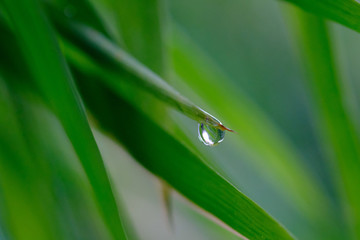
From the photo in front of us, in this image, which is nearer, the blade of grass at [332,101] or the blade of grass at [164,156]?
the blade of grass at [164,156]

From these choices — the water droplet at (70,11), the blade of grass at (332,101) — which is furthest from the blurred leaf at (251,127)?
the water droplet at (70,11)

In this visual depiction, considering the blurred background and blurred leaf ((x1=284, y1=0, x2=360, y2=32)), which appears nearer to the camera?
blurred leaf ((x1=284, y1=0, x2=360, y2=32))

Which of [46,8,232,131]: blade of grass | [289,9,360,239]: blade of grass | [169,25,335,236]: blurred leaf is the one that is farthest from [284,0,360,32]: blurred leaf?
[169,25,335,236]: blurred leaf

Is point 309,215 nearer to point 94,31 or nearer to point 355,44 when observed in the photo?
point 94,31

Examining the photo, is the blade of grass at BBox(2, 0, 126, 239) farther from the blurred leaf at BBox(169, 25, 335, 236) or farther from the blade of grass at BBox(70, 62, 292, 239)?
the blurred leaf at BBox(169, 25, 335, 236)

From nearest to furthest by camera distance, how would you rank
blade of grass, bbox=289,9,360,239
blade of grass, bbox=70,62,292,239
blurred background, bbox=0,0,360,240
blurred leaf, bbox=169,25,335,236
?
blade of grass, bbox=70,62,292,239
blurred background, bbox=0,0,360,240
blade of grass, bbox=289,9,360,239
blurred leaf, bbox=169,25,335,236

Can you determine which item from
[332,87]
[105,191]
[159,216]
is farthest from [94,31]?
[159,216]

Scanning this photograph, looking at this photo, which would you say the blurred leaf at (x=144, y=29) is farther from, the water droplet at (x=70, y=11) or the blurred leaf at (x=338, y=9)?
the blurred leaf at (x=338, y=9)
